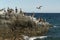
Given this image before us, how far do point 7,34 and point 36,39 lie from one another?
9.68 metres

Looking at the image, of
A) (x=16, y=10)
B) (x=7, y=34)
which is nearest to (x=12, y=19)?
(x=16, y=10)

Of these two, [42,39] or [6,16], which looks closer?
[42,39]

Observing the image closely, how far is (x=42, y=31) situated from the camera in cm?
4988

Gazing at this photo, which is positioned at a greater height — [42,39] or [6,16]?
[6,16]

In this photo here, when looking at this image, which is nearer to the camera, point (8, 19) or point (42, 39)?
point (42, 39)

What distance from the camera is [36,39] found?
42312mm

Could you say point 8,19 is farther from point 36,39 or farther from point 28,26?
point 36,39

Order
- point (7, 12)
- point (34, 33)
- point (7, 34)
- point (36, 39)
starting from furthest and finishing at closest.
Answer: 1. point (7, 12)
2. point (34, 33)
3. point (36, 39)
4. point (7, 34)

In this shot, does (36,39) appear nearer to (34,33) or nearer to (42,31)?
(34,33)

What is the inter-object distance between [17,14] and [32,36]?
21.4 feet

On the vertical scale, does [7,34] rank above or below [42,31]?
above

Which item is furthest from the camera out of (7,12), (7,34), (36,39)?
(7,12)

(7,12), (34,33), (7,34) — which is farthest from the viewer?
(7,12)

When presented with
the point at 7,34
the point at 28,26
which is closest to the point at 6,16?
the point at 28,26
